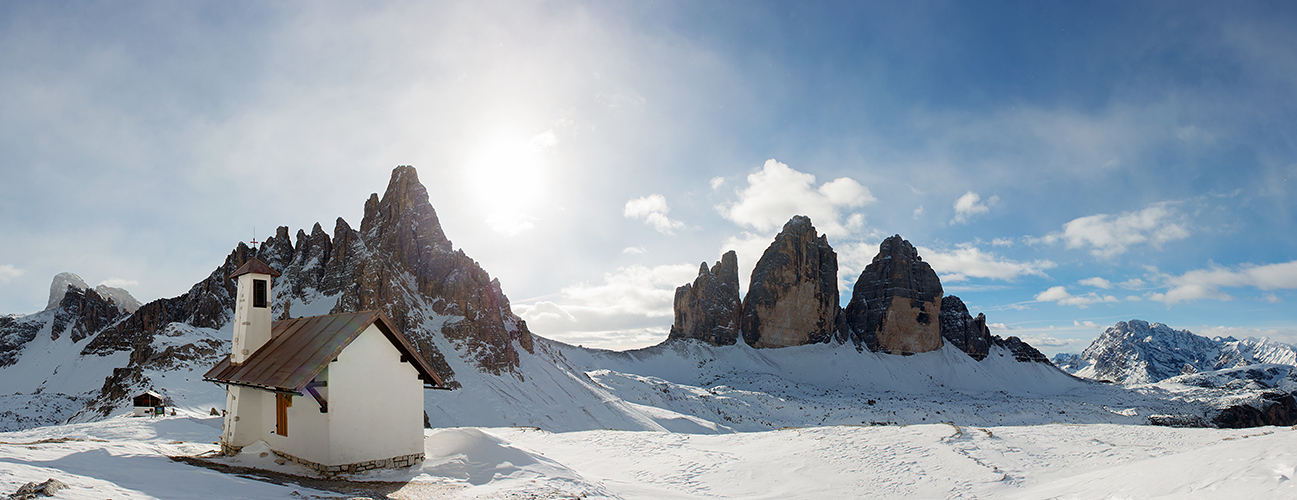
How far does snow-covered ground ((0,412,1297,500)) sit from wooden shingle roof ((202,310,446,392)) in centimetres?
235

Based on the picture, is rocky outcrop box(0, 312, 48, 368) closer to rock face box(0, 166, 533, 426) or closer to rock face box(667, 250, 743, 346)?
rock face box(0, 166, 533, 426)

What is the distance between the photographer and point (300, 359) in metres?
16.6

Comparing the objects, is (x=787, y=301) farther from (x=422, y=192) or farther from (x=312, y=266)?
(x=312, y=266)

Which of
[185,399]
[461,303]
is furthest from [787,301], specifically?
[185,399]

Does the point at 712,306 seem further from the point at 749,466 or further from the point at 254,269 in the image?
the point at 254,269

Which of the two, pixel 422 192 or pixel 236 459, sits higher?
pixel 422 192

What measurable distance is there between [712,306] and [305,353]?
110 m

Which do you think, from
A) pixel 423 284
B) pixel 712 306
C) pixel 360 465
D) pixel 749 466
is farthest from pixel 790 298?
pixel 360 465

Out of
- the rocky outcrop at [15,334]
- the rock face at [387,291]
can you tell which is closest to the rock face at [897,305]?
the rock face at [387,291]

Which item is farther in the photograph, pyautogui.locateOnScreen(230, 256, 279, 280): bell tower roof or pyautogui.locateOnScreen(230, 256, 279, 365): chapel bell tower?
pyautogui.locateOnScreen(230, 256, 279, 280): bell tower roof

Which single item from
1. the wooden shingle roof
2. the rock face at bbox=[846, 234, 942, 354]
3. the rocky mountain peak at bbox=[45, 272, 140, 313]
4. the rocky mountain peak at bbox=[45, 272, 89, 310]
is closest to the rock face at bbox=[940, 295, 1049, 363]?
the rock face at bbox=[846, 234, 942, 354]

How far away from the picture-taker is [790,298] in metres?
123

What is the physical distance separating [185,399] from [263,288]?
28598mm

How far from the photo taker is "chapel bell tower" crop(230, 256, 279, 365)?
1967cm
